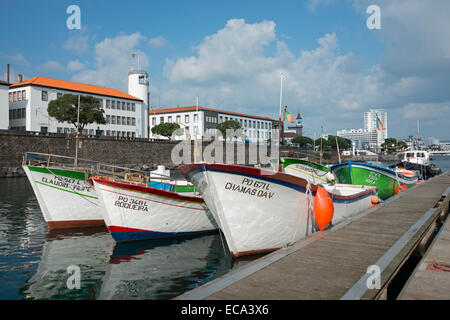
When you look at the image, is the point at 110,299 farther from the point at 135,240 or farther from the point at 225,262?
the point at 135,240

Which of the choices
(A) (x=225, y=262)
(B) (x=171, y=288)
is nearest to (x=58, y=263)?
(B) (x=171, y=288)

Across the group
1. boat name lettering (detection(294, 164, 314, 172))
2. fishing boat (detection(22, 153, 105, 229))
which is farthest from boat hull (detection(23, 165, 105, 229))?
boat name lettering (detection(294, 164, 314, 172))

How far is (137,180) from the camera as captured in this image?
1474 centimetres

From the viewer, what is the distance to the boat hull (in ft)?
49.4

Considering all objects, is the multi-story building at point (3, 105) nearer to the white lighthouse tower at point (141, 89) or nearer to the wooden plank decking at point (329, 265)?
the white lighthouse tower at point (141, 89)

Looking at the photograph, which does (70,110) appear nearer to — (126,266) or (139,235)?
(139,235)

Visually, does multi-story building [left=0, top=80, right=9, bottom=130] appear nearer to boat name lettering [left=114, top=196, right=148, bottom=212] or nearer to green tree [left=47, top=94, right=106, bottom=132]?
green tree [left=47, top=94, right=106, bottom=132]

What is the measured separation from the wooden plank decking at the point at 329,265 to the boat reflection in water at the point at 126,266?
2861mm

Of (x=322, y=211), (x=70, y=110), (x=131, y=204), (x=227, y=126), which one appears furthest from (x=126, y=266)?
(x=227, y=126)

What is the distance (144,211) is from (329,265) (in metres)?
8.09

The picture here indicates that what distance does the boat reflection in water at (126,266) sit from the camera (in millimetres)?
8453

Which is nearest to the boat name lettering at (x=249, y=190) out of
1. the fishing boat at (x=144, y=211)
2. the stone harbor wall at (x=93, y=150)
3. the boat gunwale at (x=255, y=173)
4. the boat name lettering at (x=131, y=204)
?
the boat gunwale at (x=255, y=173)

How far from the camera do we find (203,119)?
95188mm

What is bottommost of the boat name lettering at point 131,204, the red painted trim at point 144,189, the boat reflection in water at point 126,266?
the boat reflection in water at point 126,266
